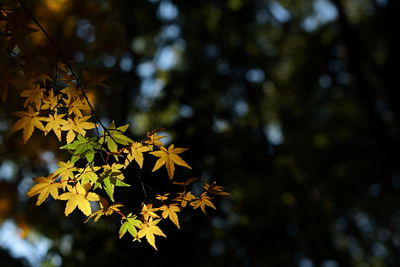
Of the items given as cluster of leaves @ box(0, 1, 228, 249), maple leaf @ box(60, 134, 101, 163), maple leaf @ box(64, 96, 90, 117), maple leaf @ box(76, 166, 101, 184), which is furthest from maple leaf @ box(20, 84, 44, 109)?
maple leaf @ box(76, 166, 101, 184)

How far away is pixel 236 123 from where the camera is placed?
20.5ft

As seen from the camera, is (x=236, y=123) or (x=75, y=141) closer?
(x=75, y=141)

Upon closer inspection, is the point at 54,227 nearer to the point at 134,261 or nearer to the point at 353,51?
the point at 134,261

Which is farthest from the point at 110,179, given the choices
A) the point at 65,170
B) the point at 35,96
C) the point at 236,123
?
the point at 236,123

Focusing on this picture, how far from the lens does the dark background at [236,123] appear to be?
3.92 metres

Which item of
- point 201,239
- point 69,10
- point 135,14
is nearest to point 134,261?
point 201,239

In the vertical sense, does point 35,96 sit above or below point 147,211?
above

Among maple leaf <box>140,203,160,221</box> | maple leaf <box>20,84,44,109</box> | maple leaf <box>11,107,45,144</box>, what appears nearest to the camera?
maple leaf <box>11,107,45,144</box>

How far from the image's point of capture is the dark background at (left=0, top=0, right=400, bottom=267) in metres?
3.92

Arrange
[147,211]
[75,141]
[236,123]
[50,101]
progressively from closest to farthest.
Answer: [75,141] < [50,101] < [147,211] < [236,123]

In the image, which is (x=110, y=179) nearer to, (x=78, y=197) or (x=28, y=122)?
(x=78, y=197)

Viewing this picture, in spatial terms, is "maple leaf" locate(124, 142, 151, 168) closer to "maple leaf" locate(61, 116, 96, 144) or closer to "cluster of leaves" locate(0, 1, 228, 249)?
"cluster of leaves" locate(0, 1, 228, 249)

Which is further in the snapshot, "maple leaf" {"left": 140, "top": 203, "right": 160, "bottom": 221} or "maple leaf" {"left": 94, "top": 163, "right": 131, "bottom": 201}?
"maple leaf" {"left": 140, "top": 203, "right": 160, "bottom": 221}

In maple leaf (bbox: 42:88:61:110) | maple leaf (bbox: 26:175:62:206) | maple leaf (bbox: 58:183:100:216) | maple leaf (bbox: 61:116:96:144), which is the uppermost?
maple leaf (bbox: 42:88:61:110)
